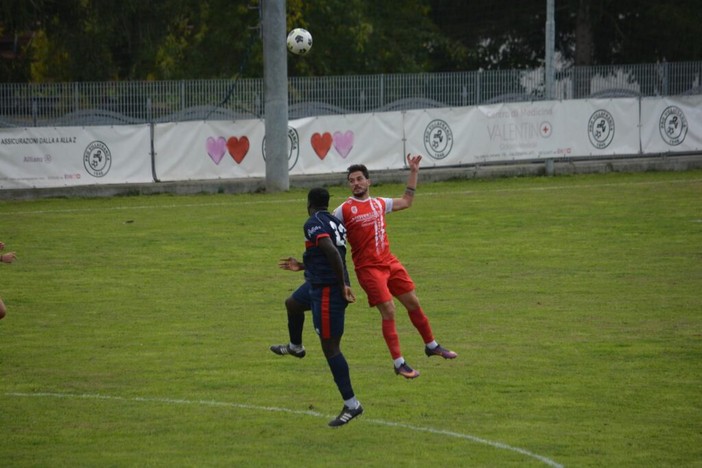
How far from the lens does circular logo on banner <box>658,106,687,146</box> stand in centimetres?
3488

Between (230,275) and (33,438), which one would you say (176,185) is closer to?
(230,275)

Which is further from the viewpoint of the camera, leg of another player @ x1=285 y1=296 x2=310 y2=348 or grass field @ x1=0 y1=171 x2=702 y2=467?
leg of another player @ x1=285 y1=296 x2=310 y2=348

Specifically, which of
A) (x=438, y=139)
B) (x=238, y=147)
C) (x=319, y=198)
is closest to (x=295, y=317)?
(x=319, y=198)

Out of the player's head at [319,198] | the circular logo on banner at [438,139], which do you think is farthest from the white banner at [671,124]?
the player's head at [319,198]

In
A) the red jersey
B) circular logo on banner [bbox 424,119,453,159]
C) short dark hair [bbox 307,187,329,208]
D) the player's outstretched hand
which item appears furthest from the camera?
circular logo on banner [bbox 424,119,453,159]

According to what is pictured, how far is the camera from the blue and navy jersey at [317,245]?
969 cm

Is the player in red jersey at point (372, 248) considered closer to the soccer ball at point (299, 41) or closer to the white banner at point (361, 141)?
the soccer ball at point (299, 41)

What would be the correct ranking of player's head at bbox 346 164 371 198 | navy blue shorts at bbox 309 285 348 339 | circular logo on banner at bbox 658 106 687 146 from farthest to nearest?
circular logo on banner at bbox 658 106 687 146
player's head at bbox 346 164 371 198
navy blue shorts at bbox 309 285 348 339

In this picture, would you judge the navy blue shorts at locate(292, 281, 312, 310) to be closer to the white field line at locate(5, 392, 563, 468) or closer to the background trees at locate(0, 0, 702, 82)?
the white field line at locate(5, 392, 563, 468)

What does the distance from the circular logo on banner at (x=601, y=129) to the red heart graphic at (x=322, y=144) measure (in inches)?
312

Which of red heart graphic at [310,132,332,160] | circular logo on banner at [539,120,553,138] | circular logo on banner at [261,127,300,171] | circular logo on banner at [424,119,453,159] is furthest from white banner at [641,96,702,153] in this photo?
circular logo on banner at [261,127,300,171]

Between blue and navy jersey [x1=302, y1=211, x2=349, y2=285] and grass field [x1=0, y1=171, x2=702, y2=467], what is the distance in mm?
1152

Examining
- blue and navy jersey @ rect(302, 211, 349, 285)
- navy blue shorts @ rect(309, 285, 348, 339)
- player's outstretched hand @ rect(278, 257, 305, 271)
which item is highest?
blue and navy jersey @ rect(302, 211, 349, 285)

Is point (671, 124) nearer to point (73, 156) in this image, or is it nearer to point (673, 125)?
point (673, 125)
